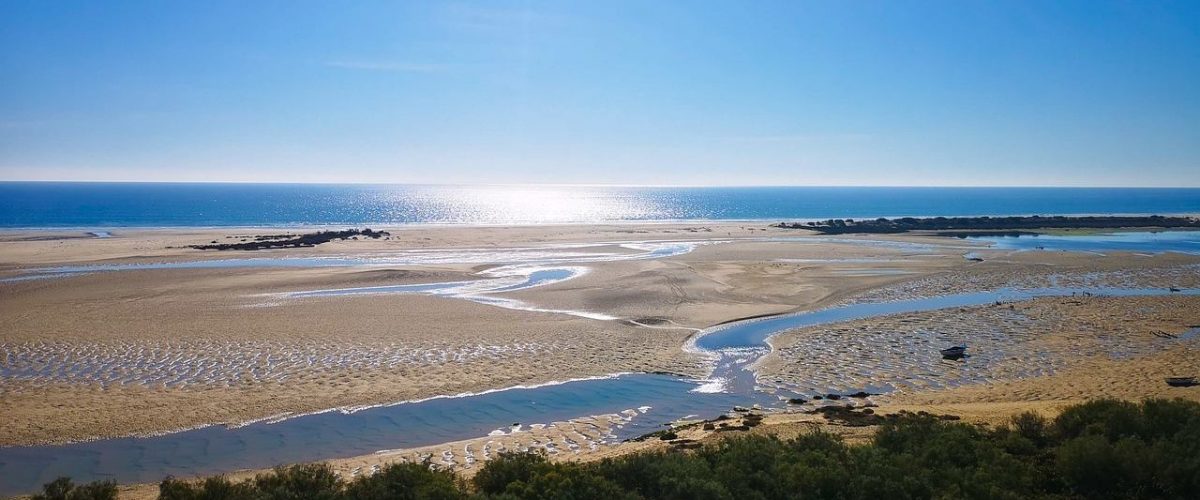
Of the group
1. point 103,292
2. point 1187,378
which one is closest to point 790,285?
point 1187,378

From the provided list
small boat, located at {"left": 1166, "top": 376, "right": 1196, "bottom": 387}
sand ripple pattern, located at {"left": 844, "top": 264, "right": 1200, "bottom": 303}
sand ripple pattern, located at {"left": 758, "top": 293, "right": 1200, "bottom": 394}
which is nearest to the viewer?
small boat, located at {"left": 1166, "top": 376, "right": 1196, "bottom": 387}

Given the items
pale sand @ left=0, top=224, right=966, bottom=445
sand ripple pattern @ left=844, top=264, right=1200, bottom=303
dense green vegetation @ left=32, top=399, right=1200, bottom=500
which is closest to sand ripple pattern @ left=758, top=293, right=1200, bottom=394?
pale sand @ left=0, top=224, right=966, bottom=445

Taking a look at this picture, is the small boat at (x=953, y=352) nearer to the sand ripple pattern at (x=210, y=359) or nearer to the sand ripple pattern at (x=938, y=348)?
the sand ripple pattern at (x=938, y=348)

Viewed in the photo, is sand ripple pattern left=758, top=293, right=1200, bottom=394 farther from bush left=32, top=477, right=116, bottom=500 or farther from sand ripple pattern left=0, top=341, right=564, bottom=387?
bush left=32, top=477, right=116, bottom=500

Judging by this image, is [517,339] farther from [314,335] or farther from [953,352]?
[953,352]

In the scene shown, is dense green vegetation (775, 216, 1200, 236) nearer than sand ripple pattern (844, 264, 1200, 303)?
No

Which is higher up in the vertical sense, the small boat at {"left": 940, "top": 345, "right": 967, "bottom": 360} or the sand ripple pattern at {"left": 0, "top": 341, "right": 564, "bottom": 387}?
the small boat at {"left": 940, "top": 345, "right": 967, "bottom": 360}

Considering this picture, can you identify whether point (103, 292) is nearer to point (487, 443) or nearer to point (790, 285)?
point (487, 443)
